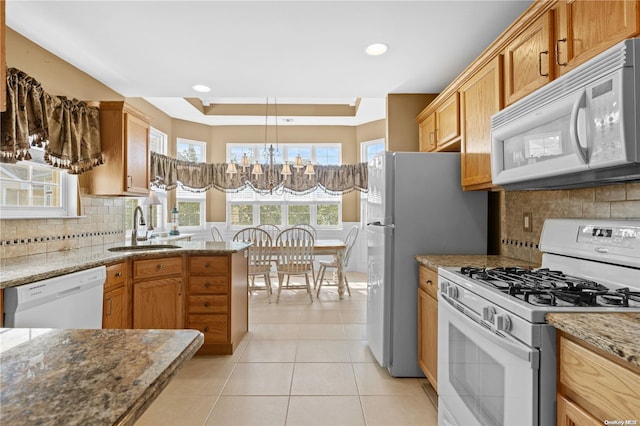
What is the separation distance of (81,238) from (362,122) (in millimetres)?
4676

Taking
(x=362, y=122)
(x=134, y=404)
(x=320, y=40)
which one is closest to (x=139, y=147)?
(x=320, y=40)

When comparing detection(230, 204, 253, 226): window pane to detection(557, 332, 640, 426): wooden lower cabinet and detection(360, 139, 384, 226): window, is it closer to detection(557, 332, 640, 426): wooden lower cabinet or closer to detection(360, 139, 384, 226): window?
detection(360, 139, 384, 226): window

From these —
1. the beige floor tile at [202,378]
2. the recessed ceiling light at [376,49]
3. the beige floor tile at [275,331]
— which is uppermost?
the recessed ceiling light at [376,49]

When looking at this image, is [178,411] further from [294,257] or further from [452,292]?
[294,257]

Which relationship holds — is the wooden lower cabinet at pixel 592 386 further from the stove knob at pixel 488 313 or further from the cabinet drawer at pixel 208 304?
the cabinet drawer at pixel 208 304

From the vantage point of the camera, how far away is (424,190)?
2379mm

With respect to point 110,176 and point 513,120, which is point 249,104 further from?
Answer: point 513,120

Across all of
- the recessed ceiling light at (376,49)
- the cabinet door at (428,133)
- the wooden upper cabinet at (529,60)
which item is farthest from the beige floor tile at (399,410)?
the recessed ceiling light at (376,49)

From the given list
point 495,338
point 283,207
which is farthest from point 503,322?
point 283,207

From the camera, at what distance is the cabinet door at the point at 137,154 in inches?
119

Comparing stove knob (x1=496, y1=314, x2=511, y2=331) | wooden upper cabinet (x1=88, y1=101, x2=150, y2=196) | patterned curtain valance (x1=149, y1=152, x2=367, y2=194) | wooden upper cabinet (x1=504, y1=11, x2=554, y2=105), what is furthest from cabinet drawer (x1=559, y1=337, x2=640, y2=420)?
patterned curtain valance (x1=149, y1=152, x2=367, y2=194)

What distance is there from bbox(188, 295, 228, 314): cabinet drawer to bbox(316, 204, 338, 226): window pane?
3.77 metres

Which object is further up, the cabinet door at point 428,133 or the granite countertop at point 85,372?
the cabinet door at point 428,133

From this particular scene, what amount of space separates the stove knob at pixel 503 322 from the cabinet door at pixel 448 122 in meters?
1.65
